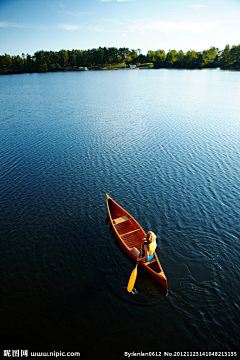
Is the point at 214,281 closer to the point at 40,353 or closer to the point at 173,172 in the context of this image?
the point at 40,353

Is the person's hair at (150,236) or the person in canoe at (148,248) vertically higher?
the person's hair at (150,236)

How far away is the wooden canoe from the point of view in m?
13.6

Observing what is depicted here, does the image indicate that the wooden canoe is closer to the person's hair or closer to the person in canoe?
the person in canoe

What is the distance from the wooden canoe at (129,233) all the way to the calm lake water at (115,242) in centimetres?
77

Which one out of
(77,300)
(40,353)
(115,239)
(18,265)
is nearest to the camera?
(40,353)

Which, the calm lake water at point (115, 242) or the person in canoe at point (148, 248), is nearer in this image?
the calm lake water at point (115, 242)

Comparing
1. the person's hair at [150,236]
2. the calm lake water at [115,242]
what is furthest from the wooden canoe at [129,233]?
the person's hair at [150,236]

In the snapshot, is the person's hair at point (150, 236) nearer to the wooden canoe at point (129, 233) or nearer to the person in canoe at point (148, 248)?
the person in canoe at point (148, 248)

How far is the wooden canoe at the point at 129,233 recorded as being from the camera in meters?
13.6

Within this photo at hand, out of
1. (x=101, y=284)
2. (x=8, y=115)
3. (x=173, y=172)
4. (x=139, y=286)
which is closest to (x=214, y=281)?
(x=139, y=286)

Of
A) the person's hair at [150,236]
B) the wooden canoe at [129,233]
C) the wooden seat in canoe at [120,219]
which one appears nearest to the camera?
the person's hair at [150,236]

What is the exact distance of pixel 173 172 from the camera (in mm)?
27391

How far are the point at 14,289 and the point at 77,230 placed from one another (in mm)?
6189

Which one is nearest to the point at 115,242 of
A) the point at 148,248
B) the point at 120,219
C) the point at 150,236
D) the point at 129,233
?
the point at 129,233
